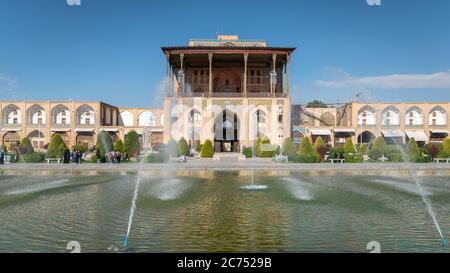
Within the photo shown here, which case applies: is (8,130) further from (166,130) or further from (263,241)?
(263,241)

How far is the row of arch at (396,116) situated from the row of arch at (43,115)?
25409mm

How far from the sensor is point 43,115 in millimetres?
41219

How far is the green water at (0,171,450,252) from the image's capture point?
16.2ft

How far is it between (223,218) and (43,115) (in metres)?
39.4

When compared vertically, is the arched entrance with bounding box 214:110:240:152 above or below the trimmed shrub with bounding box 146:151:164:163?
above

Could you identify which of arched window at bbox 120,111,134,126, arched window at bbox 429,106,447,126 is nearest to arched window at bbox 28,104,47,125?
arched window at bbox 120,111,134,126

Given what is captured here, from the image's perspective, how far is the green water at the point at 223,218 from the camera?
4949 mm

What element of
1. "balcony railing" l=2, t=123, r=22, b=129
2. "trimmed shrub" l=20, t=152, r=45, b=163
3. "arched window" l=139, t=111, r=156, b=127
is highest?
"arched window" l=139, t=111, r=156, b=127

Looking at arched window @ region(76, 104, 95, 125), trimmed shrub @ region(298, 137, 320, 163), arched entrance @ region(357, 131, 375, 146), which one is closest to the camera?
trimmed shrub @ region(298, 137, 320, 163)

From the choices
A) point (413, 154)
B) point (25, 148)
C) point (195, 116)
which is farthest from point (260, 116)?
point (25, 148)

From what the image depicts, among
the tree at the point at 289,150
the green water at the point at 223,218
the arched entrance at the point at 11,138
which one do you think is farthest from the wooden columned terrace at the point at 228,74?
the green water at the point at 223,218

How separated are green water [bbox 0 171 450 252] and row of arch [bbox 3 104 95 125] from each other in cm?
2882

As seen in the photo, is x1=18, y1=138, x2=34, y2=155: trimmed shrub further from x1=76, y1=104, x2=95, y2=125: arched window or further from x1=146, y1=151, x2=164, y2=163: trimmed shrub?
x1=76, y1=104, x2=95, y2=125: arched window
